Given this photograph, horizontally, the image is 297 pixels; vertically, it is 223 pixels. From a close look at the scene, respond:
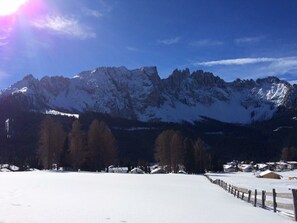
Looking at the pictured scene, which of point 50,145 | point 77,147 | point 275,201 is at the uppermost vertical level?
point 50,145

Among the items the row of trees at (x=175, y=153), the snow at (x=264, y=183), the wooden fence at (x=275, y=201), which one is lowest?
the snow at (x=264, y=183)

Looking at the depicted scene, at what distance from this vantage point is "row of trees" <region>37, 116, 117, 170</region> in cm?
9525

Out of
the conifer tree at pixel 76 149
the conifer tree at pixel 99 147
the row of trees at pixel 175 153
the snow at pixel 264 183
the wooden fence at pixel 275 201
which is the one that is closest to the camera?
the wooden fence at pixel 275 201

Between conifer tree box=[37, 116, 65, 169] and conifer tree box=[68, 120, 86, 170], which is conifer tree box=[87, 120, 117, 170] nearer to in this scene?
conifer tree box=[68, 120, 86, 170]

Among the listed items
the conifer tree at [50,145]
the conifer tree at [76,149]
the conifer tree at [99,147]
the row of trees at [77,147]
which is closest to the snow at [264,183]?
the conifer tree at [99,147]

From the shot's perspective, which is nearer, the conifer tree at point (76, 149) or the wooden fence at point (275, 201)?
the wooden fence at point (275, 201)

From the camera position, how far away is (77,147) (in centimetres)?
9581

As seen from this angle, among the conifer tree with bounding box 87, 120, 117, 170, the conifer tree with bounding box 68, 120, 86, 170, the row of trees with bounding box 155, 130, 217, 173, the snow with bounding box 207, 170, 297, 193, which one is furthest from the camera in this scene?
the row of trees with bounding box 155, 130, 217, 173

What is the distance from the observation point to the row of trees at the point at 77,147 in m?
95.2

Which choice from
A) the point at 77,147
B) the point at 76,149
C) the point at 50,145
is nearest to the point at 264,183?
the point at 77,147

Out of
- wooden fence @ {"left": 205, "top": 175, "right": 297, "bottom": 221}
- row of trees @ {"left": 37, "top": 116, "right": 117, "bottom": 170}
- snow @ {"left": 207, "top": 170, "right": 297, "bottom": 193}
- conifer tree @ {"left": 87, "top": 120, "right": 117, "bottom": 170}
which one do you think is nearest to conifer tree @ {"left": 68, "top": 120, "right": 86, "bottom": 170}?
row of trees @ {"left": 37, "top": 116, "right": 117, "bottom": 170}

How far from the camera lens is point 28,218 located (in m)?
17.6

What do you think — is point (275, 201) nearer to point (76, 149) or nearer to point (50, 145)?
point (76, 149)

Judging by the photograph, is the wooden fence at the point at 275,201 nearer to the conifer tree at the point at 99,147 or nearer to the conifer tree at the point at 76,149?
the conifer tree at the point at 76,149
